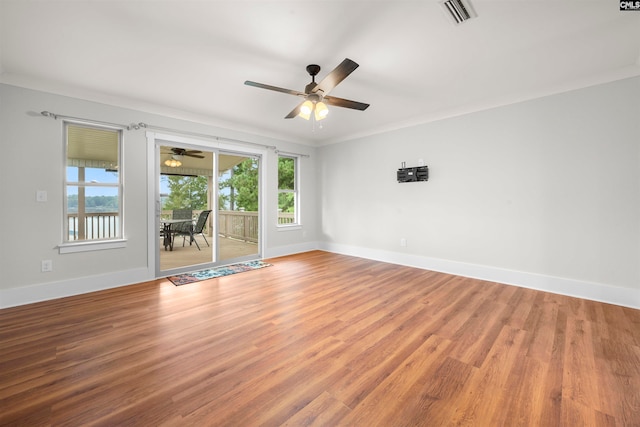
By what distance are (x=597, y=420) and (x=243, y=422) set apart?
6.09 feet

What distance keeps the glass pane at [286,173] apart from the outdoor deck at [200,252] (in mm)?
1575

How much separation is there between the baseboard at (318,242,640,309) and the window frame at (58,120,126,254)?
426cm

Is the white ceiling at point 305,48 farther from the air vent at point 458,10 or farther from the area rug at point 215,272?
the area rug at point 215,272

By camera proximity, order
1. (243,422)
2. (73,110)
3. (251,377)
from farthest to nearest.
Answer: (73,110) < (251,377) < (243,422)

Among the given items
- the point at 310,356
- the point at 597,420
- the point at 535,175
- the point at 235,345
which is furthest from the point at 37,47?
the point at 535,175

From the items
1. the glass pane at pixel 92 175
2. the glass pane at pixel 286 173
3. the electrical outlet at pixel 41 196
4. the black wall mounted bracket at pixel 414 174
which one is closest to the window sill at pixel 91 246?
the electrical outlet at pixel 41 196

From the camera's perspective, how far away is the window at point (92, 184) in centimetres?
334

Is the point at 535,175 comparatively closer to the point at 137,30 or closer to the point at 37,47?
the point at 137,30

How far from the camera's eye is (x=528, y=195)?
138 inches

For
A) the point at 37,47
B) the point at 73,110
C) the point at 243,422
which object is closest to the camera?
the point at 243,422

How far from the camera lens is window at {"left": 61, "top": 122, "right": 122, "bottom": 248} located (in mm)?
3340

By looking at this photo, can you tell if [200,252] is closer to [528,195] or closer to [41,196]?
[41,196]

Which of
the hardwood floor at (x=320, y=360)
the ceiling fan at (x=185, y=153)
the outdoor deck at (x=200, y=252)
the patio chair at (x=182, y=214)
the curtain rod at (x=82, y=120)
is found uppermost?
the curtain rod at (x=82, y=120)

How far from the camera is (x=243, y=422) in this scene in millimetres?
1348
